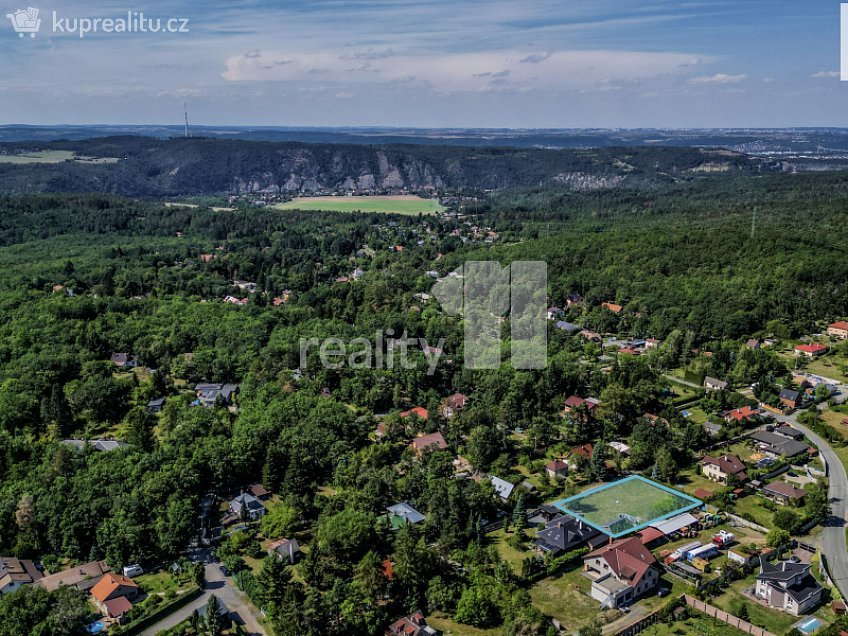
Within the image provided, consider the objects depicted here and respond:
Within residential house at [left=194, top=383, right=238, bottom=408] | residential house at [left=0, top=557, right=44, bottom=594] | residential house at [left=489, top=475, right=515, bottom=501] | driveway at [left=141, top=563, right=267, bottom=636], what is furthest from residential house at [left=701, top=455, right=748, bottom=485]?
residential house at [left=0, top=557, right=44, bottom=594]

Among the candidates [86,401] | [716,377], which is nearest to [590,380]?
[716,377]

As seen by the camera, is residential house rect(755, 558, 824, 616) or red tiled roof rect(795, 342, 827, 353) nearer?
residential house rect(755, 558, 824, 616)

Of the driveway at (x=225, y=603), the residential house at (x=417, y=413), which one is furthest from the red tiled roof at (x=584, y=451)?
the driveway at (x=225, y=603)

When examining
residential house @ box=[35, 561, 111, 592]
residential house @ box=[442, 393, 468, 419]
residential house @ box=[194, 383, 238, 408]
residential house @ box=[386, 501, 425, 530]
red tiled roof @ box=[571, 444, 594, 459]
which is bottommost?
residential house @ box=[35, 561, 111, 592]

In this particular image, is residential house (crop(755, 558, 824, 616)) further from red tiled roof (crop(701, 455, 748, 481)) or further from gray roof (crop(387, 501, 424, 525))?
gray roof (crop(387, 501, 424, 525))

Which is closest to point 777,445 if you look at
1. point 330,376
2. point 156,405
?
point 330,376

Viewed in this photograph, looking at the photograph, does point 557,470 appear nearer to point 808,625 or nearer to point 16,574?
point 808,625
